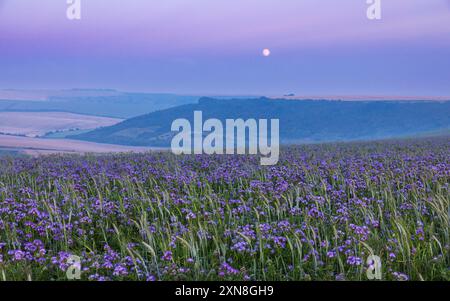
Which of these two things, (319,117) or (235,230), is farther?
(319,117)

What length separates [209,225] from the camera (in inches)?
271

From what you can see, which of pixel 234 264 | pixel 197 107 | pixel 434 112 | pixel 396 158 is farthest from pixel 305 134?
pixel 234 264

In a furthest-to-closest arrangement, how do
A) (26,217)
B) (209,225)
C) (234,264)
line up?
(26,217)
(209,225)
(234,264)

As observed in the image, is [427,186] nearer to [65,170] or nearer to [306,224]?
[306,224]

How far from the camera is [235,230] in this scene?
6238 mm

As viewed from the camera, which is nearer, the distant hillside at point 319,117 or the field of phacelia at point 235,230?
the field of phacelia at point 235,230

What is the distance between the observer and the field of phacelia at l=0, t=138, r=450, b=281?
17.5 feet

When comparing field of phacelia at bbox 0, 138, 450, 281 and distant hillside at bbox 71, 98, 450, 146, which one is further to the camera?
distant hillside at bbox 71, 98, 450, 146

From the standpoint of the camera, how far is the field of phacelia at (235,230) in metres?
5.34

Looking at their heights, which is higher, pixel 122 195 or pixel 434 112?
pixel 434 112

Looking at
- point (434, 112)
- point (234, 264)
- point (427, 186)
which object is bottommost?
point (234, 264)

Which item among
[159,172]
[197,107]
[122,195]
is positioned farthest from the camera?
[197,107]

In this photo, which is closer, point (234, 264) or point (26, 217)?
point (234, 264)
